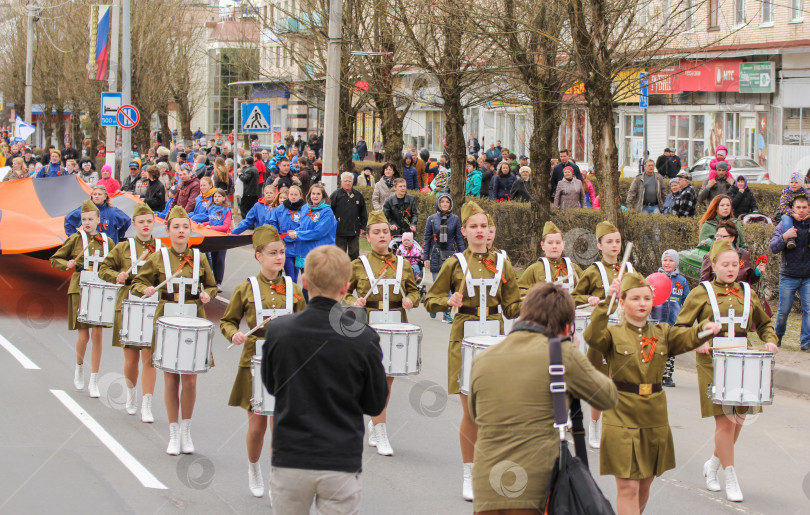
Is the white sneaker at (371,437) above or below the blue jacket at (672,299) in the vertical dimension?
below

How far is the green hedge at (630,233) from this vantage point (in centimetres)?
1388

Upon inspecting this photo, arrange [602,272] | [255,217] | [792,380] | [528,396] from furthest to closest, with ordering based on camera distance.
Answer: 1. [255,217]
2. [792,380]
3. [602,272]
4. [528,396]

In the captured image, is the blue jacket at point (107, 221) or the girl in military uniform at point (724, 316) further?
the blue jacket at point (107, 221)

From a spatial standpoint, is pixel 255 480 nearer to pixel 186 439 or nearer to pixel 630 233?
pixel 186 439

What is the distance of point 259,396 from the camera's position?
678 cm

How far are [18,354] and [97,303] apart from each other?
282 centimetres

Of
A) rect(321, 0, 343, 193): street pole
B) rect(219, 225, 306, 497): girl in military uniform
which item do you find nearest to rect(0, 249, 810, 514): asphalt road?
rect(219, 225, 306, 497): girl in military uniform

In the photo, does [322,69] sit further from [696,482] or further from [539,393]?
[539,393]

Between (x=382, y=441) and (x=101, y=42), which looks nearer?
(x=382, y=441)

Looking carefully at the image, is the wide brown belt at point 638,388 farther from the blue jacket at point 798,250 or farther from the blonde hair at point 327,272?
the blue jacket at point 798,250

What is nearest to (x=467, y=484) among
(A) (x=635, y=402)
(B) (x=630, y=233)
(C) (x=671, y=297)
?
(A) (x=635, y=402)

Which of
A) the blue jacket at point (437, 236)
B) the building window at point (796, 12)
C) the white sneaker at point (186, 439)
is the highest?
the building window at point (796, 12)

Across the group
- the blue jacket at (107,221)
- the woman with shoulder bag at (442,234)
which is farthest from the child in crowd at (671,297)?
the blue jacket at (107,221)

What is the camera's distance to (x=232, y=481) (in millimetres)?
Result: 7730
